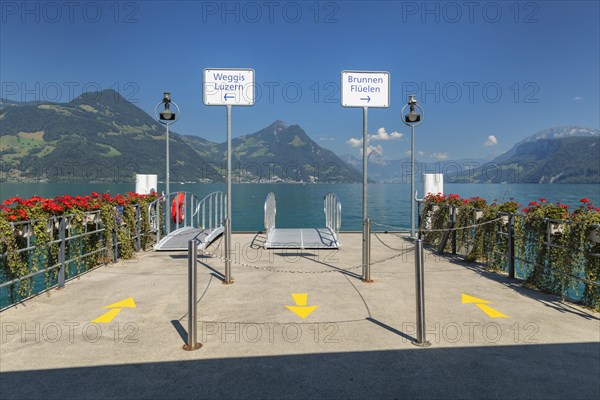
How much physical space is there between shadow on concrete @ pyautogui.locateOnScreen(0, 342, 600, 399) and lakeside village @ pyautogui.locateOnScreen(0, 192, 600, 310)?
1944 mm

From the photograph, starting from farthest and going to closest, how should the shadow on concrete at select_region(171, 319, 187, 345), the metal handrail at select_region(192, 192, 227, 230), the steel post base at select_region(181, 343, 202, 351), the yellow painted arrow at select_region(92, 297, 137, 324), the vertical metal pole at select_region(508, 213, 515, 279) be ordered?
the metal handrail at select_region(192, 192, 227, 230) → the vertical metal pole at select_region(508, 213, 515, 279) → the yellow painted arrow at select_region(92, 297, 137, 324) → the shadow on concrete at select_region(171, 319, 187, 345) → the steel post base at select_region(181, 343, 202, 351)

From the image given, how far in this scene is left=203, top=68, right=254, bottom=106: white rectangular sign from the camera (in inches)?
241

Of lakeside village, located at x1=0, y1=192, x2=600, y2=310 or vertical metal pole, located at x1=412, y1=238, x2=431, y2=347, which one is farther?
lakeside village, located at x1=0, y1=192, x2=600, y2=310

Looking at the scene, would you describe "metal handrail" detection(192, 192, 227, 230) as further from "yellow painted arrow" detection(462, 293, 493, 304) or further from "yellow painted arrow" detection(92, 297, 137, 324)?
"yellow painted arrow" detection(462, 293, 493, 304)

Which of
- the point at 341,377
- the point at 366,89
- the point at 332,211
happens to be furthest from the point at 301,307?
the point at 332,211

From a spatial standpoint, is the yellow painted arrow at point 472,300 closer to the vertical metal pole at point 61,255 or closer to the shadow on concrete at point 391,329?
the shadow on concrete at point 391,329

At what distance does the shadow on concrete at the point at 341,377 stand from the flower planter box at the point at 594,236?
70.4 inches

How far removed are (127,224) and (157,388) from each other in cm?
593

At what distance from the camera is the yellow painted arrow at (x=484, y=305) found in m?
4.50

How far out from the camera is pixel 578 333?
392cm

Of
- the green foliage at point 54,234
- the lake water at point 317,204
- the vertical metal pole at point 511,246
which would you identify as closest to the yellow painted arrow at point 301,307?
the green foliage at point 54,234

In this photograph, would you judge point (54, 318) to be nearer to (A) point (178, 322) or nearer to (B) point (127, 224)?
(A) point (178, 322)

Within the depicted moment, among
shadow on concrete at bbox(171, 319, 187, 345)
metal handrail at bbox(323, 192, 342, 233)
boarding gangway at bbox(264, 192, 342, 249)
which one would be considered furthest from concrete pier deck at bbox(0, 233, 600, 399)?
metal handrail at bbox(323, 192, 342, 233)

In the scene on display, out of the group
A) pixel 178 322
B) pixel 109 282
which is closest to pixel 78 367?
pixel 178 322
